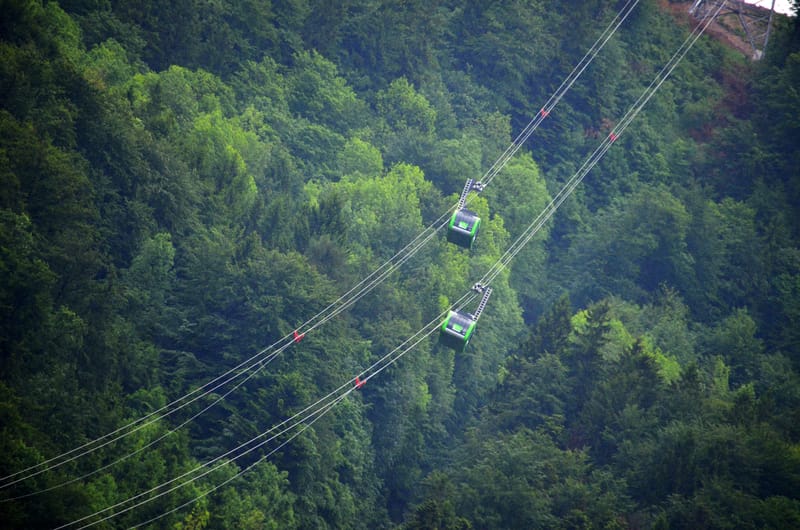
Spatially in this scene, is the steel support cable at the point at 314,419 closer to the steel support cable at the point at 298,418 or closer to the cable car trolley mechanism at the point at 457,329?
the steel support cable at the point at 298,418

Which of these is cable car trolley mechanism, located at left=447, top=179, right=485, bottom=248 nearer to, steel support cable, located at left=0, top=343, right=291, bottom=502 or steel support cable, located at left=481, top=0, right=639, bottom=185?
steel support cable, located at left=0, top=343, right=291, bottom=502

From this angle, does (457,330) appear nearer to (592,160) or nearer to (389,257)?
(389,257)

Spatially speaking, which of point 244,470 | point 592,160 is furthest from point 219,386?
point 592,160

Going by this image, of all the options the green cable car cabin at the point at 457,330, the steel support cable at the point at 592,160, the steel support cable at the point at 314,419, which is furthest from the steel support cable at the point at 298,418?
the green cable car cabin at the point at 457,330

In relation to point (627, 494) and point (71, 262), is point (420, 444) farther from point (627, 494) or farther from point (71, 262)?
point (71, 262)

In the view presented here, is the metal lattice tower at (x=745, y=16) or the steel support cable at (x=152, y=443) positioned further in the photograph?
the metal lattice tower at (x=745, y=16)

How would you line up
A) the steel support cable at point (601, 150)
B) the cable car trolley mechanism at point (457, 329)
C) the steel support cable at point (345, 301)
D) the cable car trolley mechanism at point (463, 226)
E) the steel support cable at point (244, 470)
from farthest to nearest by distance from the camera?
the steel support cable at point (601, 150) < the cable car trolley mechanism at point (463, 226) < the cable car trolley mechanism at point (457, 329) < the steel support cable at point (244, 470) < the steel support cable at point (345, 301)

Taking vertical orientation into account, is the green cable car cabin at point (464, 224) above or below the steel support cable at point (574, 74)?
above
